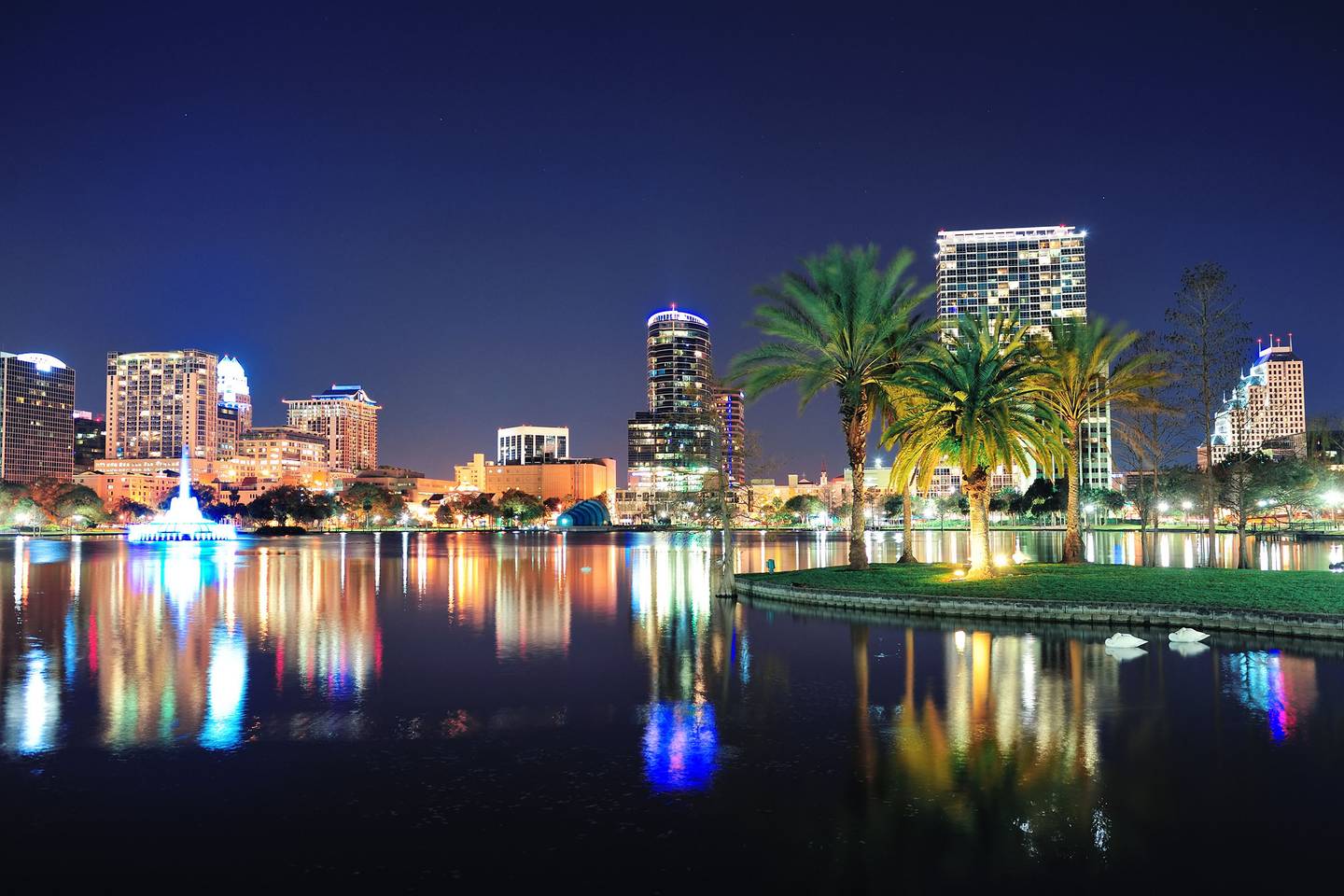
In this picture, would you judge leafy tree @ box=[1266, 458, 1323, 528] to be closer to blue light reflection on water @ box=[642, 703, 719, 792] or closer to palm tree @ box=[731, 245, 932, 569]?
palm tree @ box=[731, 245, 932, 569]

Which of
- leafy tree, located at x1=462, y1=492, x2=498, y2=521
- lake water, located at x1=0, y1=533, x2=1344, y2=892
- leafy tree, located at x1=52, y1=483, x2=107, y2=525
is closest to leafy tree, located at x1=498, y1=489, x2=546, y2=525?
leafy tree, located at x1=462, y1=492, x2=498, y2=521

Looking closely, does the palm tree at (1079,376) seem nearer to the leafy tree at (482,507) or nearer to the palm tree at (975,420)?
the palm tree at (975,420)

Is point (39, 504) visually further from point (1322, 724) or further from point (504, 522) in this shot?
point (1322, 724)

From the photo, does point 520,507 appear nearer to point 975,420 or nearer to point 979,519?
point 979,519

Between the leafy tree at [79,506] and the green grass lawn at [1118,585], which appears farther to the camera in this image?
the leafy tree at [79,506]

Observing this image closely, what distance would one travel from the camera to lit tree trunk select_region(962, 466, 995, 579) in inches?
1126

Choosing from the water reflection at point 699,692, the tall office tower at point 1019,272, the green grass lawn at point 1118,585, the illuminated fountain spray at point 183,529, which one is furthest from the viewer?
the tall office tower at point 1019,272

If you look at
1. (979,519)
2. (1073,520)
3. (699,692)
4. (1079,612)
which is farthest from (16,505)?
(699,692)

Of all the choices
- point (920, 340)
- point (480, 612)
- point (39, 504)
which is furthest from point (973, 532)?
point (39, 504)

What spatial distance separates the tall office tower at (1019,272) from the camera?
571ft

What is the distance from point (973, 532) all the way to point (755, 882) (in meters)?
23.9

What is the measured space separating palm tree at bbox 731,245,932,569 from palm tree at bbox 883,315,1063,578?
2486 millimetres

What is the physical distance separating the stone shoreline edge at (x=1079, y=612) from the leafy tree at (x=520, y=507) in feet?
497

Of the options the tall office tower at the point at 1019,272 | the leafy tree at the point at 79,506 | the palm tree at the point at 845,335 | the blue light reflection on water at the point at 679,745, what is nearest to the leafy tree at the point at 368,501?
the leafy tree at the point at 79,506
